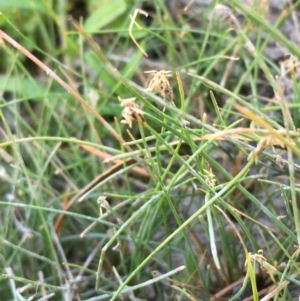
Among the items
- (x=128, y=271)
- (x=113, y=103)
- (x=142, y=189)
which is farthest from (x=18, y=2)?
(x=128, y=271)

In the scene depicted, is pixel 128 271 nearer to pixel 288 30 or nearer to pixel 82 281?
pixel 82 281

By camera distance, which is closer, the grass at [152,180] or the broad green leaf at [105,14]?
the grass at [152,180]

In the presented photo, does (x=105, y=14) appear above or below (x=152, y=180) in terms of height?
above

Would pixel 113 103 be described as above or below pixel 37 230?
above

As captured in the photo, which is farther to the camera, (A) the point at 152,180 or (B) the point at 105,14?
(B) the point at 105,14

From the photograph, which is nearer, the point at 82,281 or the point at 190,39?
the point at 82,281

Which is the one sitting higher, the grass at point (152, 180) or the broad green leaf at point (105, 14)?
the broad green leaf at point (105, 14)

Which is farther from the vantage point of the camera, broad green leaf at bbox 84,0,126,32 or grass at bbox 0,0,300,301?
broad green leaf at bbox 84,0,126,32

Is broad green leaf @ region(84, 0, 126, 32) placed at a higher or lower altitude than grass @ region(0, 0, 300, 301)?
higher
